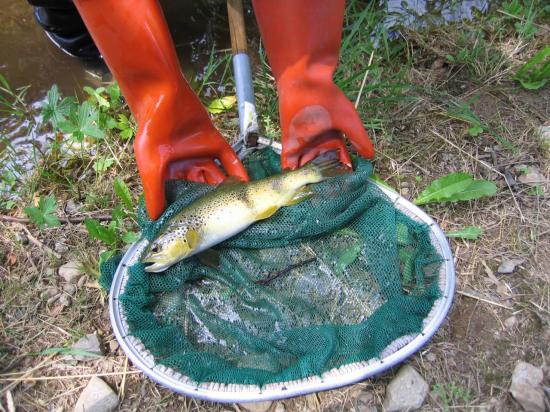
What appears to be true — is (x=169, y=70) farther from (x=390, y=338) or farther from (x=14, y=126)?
(x=14, y=126)

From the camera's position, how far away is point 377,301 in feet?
6.52

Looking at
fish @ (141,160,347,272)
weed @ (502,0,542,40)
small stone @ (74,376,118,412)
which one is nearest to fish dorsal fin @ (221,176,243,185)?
fish @ (141,160,347,272)

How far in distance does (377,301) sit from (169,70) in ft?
4.57

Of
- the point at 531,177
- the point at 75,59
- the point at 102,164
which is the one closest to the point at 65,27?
the point at 75,59

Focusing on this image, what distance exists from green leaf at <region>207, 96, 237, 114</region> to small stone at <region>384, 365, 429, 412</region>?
198cm

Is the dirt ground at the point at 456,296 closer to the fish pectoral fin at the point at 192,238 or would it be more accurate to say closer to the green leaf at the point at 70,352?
the green leaf at the point at 70,352

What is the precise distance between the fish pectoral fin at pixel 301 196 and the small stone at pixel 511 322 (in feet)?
3.50

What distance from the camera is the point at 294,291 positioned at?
2.06 m

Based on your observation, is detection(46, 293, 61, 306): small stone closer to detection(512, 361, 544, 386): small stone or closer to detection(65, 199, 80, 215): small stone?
detection(65, 199, 80, 215): small stone

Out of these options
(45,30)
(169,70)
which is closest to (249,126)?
(169,70)

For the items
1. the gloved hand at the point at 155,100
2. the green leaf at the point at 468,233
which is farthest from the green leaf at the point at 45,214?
the green leaf at the point at 468,233

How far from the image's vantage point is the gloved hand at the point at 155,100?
1.93m

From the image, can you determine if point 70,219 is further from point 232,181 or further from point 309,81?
point 309,81

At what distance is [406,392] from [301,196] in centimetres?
96
